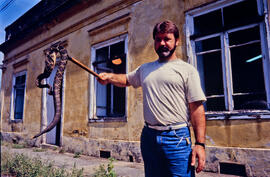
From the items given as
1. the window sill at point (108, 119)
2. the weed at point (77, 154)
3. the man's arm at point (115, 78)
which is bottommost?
the weed at point (77, 154)

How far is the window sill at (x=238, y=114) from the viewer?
363 cm

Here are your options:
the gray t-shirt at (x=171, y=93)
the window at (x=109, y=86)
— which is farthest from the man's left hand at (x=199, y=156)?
the window at (x=109, y=86)

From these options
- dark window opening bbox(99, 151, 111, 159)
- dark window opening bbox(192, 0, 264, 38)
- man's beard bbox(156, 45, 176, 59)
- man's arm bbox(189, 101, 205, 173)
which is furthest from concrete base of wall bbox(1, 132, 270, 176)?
man's beard bbox(156, 45, 176, 59)

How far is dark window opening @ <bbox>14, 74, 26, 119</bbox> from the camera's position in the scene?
Result: 10.6 metres

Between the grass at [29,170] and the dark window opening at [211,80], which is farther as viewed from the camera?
the dark window opening at [211,80]

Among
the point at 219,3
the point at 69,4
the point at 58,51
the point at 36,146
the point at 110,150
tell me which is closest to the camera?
the point at 58,51

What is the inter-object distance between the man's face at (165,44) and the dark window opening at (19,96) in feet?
33.5

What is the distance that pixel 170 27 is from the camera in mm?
1903

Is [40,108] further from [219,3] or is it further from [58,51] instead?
[219,3]

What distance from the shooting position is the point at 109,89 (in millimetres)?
6918

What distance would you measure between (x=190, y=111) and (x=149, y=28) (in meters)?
4.00

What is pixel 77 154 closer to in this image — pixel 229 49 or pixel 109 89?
pixel 109 89

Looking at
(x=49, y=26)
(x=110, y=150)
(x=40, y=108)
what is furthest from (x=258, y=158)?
(x=49, y=26)

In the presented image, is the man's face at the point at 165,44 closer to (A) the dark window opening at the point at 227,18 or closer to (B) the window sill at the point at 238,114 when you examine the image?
(B) the window sill at the point at 238,114
